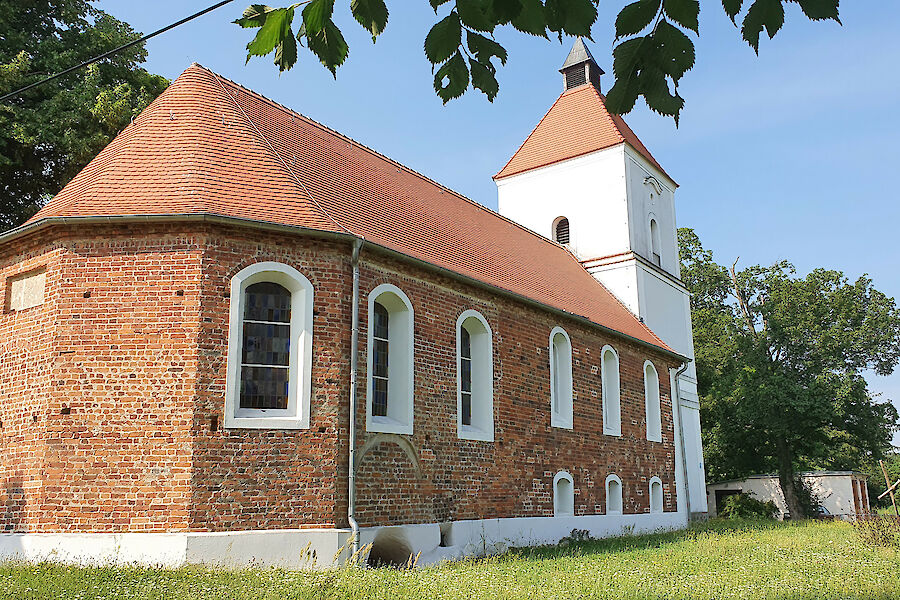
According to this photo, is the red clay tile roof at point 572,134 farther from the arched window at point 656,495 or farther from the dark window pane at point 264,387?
the dark window pane at point 264,387

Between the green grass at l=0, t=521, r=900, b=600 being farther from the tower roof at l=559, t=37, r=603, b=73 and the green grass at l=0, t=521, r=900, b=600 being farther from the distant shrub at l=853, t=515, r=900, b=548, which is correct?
the tower roof at l=559, t=37, r=603, b=73

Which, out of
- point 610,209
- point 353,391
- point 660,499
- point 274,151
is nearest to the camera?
point 353,391

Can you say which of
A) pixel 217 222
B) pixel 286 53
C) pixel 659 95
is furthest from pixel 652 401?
pixel 286 53

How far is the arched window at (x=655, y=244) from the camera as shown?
25.2m

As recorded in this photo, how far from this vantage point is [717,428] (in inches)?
1373

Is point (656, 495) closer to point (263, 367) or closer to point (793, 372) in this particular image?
point (263, 367)

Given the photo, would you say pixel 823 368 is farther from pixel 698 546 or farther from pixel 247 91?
pixel 247 91

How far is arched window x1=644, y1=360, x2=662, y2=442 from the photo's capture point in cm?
2055

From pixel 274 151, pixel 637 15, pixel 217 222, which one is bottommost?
pixel 637 15

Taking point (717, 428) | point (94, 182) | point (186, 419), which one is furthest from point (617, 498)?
point (717, 428)

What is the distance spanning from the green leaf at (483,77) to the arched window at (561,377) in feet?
43.3

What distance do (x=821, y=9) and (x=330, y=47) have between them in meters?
1.83

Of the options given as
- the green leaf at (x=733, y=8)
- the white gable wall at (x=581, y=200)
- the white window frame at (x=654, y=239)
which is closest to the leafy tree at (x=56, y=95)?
the white gable wall at (x=581, y=200)

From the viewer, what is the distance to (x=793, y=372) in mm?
33625
